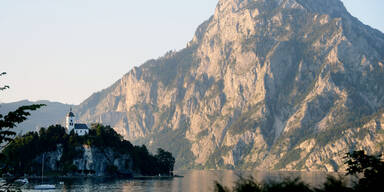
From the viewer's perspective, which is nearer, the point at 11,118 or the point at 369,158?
the point at 11,118

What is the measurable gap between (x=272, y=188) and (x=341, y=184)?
18.7ft

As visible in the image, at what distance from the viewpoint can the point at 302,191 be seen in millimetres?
48094

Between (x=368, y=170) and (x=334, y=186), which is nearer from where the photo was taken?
(x=334, y=186)

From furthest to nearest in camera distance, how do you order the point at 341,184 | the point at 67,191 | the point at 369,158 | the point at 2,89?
1. the point at 67,191
2. the point at 369,158
3. the point at 341,184
4. the point at 2,89

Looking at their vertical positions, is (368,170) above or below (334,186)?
above

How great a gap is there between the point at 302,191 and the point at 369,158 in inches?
437

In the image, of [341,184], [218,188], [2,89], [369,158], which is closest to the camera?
[2,89]

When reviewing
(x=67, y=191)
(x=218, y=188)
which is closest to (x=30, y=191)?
(x=67, y=191)

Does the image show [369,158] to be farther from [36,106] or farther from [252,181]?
[36,106]

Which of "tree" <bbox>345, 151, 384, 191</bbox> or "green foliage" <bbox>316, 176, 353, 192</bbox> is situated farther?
"tree" <bbox>345, 151, 384, 191</bbox>

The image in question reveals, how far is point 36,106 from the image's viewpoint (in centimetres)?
4428

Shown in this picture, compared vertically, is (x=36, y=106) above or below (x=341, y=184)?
above

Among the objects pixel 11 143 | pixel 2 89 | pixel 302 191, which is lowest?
pixel 302 191

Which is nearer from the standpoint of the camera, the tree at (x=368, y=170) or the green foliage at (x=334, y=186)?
the green foliage at (x=334, y=186)
